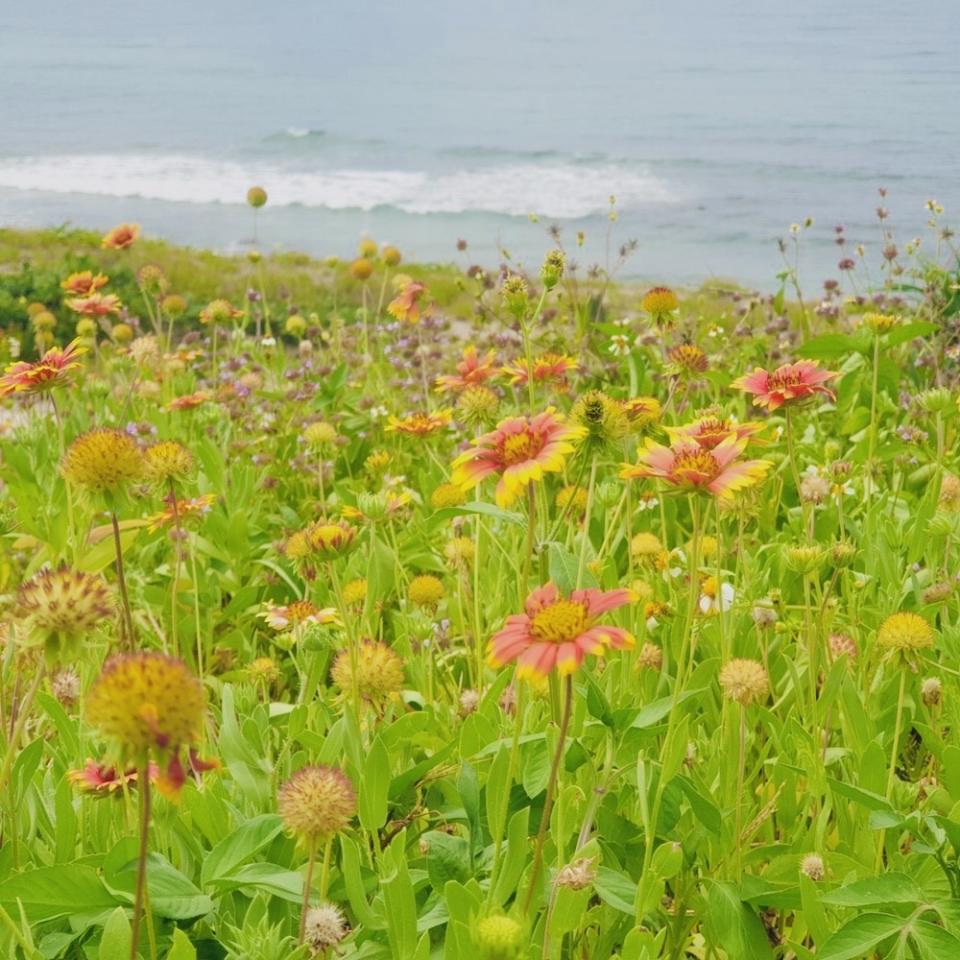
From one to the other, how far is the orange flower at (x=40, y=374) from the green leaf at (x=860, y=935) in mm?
1168

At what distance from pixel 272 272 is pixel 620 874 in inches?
411

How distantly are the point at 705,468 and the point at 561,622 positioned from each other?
0.81 ft

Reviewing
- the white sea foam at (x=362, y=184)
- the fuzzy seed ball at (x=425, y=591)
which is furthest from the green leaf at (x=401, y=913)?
the white sea foam at (x=362, y=184)

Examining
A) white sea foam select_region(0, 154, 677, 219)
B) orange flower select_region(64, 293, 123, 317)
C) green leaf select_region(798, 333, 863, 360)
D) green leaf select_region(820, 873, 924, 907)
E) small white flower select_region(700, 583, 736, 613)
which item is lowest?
green leaf select_region(820, 873, 924, 907)

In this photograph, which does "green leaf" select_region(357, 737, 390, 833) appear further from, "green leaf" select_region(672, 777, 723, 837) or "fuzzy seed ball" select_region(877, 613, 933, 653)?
"fuzzy seed ball" select_region(877, 613, 933, 653)

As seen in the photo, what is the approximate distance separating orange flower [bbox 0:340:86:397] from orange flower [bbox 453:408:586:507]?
0.71 meters

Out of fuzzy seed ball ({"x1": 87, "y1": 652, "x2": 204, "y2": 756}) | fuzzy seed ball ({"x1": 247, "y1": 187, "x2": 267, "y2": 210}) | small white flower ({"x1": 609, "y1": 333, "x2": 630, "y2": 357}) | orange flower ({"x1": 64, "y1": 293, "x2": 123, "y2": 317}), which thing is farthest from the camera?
fuzzy seed ball ({"x1": 247, "y1": 187, "x2": 267, "y2": 210})

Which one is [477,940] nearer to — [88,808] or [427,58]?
[88,808]

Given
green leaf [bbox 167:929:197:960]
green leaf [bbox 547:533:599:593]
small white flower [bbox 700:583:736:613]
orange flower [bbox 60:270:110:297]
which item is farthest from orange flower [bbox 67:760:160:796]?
orange flower [bbox 60:270:110:297]

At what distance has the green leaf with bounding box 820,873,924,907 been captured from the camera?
94 cm

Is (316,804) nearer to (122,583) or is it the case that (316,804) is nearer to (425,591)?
(122,583)

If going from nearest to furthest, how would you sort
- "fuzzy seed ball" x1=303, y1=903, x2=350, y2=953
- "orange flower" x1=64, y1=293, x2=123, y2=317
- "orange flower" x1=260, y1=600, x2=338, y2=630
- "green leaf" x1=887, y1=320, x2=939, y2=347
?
"fuzzy seed ball" x1=303, y1=903, x2=350, y2=953
"orange flower" x1=260, y1=600, x2=338, y2=630
"orange flower" x1=64, y1=293, x2=123, y2=317
"green leaf" x1=887, y1=320, x2=939, y2=347

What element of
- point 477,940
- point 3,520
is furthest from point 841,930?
point 3,520

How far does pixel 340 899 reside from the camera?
1071 mm
